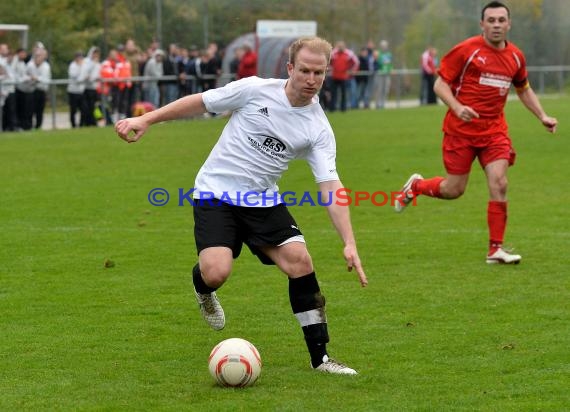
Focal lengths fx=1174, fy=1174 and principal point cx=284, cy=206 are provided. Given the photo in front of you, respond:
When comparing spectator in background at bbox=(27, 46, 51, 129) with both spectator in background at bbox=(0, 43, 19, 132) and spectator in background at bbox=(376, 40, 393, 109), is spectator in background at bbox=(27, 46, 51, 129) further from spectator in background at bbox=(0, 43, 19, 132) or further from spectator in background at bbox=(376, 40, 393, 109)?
spectator in background at bbox=(376, 40, 393, 109)

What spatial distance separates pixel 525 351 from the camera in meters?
6.90

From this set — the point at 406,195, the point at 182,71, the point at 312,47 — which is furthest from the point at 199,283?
the point at 182,71

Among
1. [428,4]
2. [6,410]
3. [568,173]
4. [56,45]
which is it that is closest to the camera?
[6,410]

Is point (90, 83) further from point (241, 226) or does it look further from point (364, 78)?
point (241, 226)

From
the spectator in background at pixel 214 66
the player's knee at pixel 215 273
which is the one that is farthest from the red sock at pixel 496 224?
the spectator in background at pixel 214 66

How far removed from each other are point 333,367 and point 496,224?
164 inches

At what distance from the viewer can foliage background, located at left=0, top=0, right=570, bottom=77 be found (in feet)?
121

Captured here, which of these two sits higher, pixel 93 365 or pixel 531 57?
pixel 93 365

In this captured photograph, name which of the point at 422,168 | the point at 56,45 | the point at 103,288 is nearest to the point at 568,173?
the point at 422,168

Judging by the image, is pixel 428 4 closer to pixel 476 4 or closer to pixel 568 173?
pixel 476 4

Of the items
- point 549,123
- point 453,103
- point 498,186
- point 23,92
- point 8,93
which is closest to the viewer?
point 453,103

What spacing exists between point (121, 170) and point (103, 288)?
32.0 feet

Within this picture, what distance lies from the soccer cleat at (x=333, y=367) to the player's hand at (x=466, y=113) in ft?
12.5

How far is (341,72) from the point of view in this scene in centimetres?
3403
